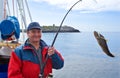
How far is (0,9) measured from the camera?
9852mm

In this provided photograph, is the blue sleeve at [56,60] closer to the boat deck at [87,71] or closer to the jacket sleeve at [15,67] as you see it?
the jacket sleeve at [15,67]

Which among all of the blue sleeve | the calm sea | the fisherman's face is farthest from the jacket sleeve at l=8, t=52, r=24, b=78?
the calm sea

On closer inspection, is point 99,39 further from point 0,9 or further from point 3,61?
point 0,9

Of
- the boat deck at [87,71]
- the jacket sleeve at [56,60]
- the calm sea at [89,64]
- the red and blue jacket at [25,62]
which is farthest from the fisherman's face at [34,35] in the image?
the boat deck at [87,71]

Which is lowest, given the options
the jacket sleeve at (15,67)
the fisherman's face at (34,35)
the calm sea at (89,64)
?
the calm sea at (89,64)

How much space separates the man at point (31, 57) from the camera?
5.41 metres

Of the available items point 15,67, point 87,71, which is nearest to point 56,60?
point 15,67

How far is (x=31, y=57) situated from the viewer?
5.48 metres

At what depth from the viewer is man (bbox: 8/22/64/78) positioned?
5410mm

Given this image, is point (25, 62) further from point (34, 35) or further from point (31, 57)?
point (34, 35)

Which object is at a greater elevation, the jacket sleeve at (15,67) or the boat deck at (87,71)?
the jacket sleeve at (15,67)

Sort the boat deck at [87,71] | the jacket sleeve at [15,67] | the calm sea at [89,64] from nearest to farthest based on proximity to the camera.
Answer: the jacket sleeve at [15,67], the boat deck at [87,71], the calm sea at [89,64]

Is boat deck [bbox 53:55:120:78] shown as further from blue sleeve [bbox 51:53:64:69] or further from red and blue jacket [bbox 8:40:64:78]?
red and blue jacket [bbox 8:40:64:78]

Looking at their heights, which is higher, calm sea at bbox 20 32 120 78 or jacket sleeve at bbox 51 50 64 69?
jacket sleeve at bbox 51 50 64 69
